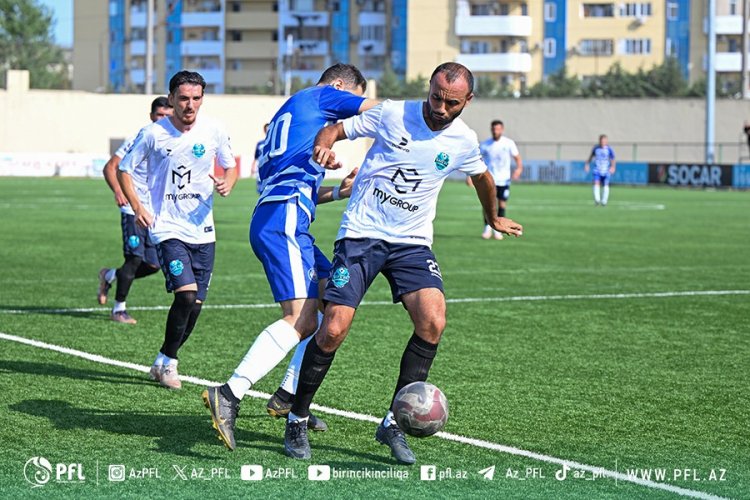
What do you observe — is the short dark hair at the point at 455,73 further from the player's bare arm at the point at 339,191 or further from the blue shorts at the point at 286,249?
A: the blue shorts at the point at 286,249

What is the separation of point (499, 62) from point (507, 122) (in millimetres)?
32570

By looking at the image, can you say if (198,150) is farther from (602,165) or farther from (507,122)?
(507,122)

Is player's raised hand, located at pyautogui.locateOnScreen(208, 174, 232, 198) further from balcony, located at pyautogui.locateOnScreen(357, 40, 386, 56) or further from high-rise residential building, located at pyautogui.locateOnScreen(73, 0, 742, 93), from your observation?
balcony, located at pyautogui.locateOnScreen(357, 40, 386, 56)

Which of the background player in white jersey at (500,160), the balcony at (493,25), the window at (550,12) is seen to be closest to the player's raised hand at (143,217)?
the background player in white jersey at (500,160)

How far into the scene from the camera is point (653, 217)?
31.7 m

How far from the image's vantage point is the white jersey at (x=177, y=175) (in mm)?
9266

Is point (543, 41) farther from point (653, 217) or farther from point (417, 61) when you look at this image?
point (653, 217)

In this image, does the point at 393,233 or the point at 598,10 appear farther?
the point at 598,10

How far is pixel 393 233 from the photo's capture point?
23.1ft

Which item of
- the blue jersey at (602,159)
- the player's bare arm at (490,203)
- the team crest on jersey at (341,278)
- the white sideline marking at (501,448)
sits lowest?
the white sideline marking at (501,448)

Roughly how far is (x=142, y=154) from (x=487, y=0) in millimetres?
96951

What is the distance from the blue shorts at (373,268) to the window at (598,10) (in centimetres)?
9718

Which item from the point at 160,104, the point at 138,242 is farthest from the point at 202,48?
the point at 160,104

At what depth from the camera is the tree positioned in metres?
107
